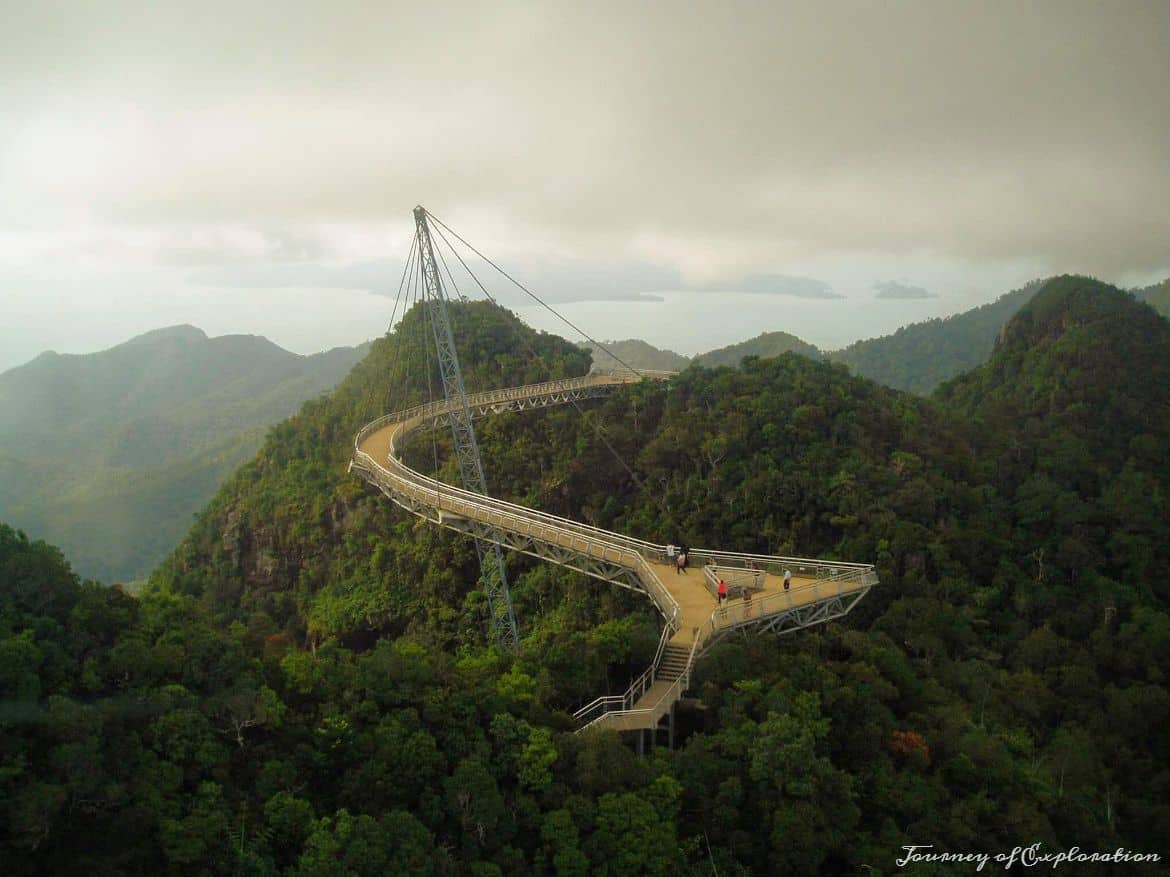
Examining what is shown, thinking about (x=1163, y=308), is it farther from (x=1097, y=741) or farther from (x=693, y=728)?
(x=693, y=728)

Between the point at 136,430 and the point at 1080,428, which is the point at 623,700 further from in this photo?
the point at 136,430

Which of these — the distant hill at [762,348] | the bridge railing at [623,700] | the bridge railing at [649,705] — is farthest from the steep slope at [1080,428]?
the distant hill at [762,348]

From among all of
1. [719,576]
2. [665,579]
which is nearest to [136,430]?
[665,579]

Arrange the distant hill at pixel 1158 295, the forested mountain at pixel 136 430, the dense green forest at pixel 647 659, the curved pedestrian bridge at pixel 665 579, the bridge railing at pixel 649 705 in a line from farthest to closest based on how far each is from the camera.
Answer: the distant hill at pixel 1158 295 → the forested mountain at pixel 136 430 → the curved pedestrian bridge at pixel 665 579 → the bridge railing at pixel 649 705 → the dense green forest at pixel 647 659

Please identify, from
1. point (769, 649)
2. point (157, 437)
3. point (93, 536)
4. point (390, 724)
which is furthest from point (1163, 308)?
point (157, 437)

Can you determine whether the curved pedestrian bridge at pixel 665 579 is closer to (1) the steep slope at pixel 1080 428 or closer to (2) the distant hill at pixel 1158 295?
(1) the steep slope at pixel 1080 428

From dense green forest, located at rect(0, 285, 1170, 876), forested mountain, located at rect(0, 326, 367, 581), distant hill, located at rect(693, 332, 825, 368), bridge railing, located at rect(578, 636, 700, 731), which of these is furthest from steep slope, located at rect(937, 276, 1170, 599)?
forested mountain, located at rect(0, 326, 367, 581)
